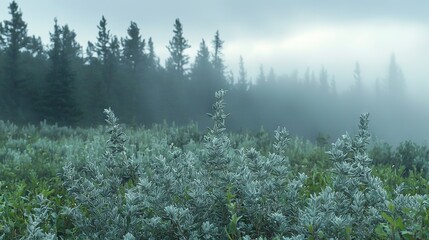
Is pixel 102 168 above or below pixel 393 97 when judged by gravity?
above

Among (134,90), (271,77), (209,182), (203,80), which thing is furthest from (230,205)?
(271,77)

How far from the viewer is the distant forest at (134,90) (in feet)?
201

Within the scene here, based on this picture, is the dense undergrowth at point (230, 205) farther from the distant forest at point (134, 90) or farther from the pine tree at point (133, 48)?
the pine tree at point (133, 48)

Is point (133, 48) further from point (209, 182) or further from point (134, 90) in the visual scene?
point (209, 182)

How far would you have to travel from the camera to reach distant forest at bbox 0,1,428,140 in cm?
6125

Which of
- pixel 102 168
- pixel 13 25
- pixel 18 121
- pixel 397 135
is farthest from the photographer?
pixel 397 135

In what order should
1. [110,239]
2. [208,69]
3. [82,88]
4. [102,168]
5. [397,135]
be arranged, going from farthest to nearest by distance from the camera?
1. [397,135]
2. [208,69]
3. [82,88]
4. [102,168]
5. [110,239]

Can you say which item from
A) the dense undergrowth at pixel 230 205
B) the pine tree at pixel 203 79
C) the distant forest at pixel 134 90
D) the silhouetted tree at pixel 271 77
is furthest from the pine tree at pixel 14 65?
the silhouetted tree at pixel 271 77

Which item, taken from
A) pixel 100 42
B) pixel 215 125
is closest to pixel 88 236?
pixel 215 125

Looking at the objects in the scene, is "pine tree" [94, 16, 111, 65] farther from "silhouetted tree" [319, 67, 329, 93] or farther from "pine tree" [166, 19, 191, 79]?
"silhouetted tree" [319, 67, 329, 93]

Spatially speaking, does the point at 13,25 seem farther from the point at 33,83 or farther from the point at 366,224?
the point at 366,224

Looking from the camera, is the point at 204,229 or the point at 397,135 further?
the point at 397,135

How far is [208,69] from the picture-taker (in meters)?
109

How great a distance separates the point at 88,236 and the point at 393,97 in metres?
182
